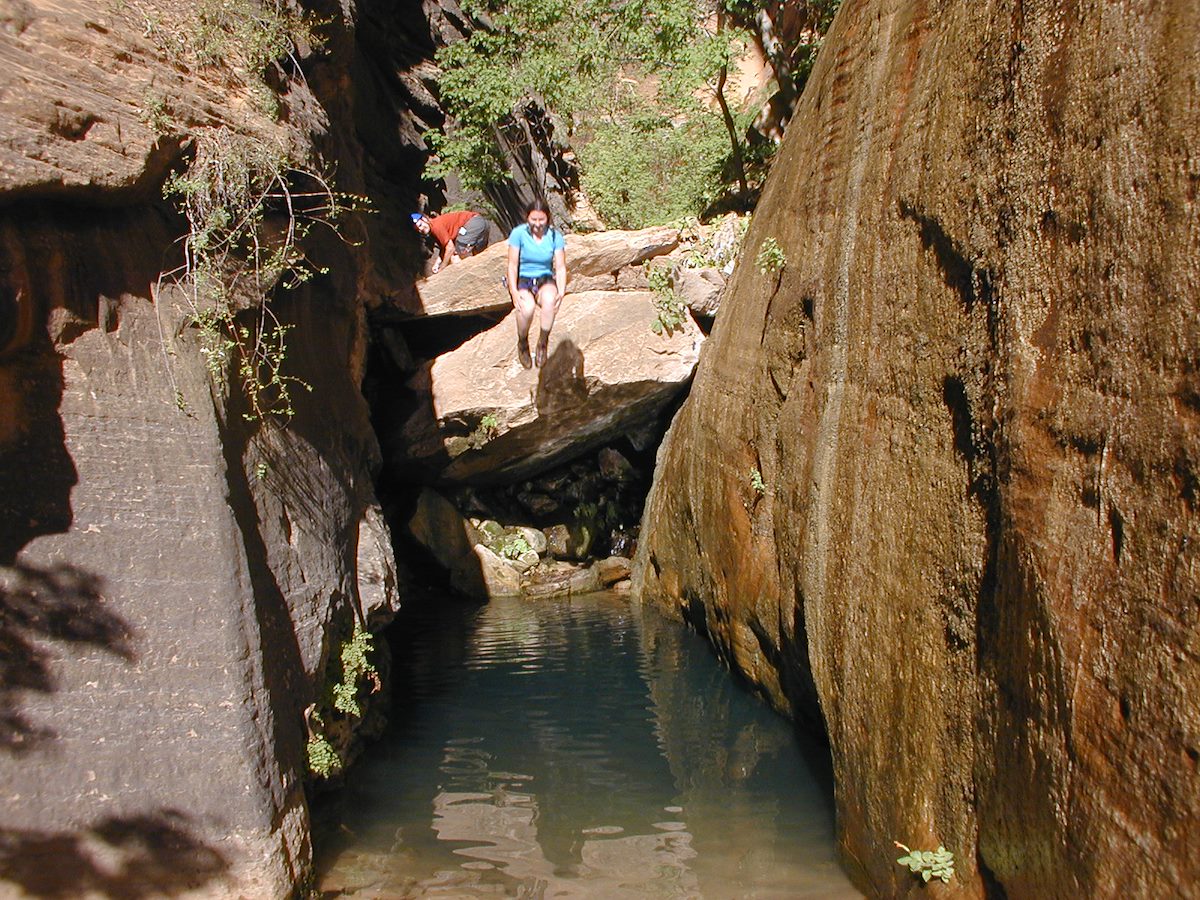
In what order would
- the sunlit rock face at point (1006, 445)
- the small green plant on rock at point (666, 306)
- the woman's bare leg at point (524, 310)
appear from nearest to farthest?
the sunlit rock face at point (1006, 445), the woman's bare leg at point (524, 310), the small green plant on rock at point (666, 306)

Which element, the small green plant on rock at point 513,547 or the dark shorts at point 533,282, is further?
the small green plant on rock at point 513,547

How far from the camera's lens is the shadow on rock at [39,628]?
13.8ft

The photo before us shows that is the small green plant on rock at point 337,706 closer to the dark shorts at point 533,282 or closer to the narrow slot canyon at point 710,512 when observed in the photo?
the narrow slot canyon at point 710,512

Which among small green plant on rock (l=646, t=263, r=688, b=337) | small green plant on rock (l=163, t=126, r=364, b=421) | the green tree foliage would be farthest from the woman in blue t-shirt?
the green tree foliage

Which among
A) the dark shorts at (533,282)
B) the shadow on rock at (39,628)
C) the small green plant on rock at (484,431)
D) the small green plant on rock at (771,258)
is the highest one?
the dark shorts at (533,282)

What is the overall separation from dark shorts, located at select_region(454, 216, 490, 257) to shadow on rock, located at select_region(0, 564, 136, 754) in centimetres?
941

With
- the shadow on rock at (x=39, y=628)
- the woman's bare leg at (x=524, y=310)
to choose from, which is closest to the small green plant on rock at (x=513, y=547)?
the woman's bare leg at (x=524, y=310)

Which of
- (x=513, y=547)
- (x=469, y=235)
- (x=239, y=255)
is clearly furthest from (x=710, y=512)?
(x=469, y=235)

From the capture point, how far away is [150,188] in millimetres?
4953

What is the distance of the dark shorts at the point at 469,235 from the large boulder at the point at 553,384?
1554 mm

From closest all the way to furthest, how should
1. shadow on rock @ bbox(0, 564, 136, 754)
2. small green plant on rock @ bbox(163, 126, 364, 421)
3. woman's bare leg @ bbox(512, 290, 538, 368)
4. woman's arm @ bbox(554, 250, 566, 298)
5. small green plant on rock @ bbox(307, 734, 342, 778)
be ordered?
shadow on rock @ bbox(0, 564, 136, 754) → small green plant on rock @ bbox(163, 126, 364, 421) → small green plant on rock @ bbox(307, 734, 342, 778) → woman's arm @ bbox(554, 250, 566, 298) → woman's bare leg @ bbox(512, 290, 538, 368)

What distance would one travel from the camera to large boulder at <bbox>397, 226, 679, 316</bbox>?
39.8ft

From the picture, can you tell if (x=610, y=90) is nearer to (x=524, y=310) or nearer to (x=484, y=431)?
(x=484, y=431)

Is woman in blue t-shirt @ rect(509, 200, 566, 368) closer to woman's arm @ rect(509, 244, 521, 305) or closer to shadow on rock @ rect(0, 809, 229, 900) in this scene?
woman's arm @ rect(509, 244, 521, 305)
